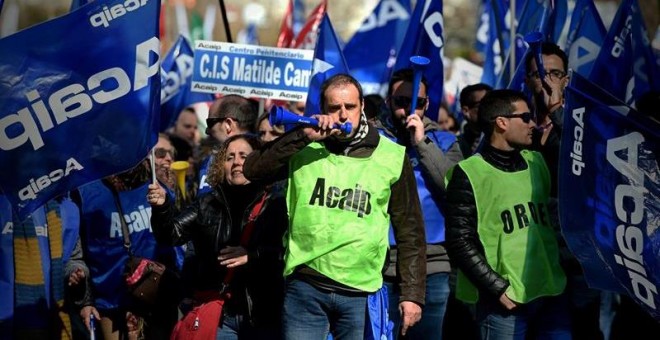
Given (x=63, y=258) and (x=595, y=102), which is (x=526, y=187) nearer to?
(x=595, y=102)

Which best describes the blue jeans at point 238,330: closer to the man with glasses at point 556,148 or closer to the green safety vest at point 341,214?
the green safety vest at point 341,214

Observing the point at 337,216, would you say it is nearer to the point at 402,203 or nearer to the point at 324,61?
the point at 402,203

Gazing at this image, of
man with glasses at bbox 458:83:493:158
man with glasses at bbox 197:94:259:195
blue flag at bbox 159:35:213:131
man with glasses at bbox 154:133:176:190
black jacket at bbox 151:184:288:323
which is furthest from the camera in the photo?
blue flag at bbox 159:35:213:131

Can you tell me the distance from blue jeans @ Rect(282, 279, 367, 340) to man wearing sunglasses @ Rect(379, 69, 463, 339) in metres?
0.89

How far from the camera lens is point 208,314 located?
6781 mm

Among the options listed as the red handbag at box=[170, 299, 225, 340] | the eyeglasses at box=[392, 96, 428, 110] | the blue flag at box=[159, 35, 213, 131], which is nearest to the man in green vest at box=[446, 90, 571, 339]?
the eyeglasses at box=[392, 96, 428, 110]

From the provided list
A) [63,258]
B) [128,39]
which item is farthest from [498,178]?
[63,258]

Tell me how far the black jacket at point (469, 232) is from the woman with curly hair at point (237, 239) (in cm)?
91

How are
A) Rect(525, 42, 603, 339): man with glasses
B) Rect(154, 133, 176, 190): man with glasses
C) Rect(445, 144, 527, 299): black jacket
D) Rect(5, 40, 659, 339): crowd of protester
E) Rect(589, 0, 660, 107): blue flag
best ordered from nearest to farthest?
Rect(5, 40, 659, 339): crowd of protester < Rect(445, 144, 527, 299): black jacket < Rect(525, 42, 603, 339): man with glasses < Rect(154, 133, 176, 190): man with glasses < Rect(589, 0, 660, 107): blue flag

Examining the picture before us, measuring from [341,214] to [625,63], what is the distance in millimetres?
3598

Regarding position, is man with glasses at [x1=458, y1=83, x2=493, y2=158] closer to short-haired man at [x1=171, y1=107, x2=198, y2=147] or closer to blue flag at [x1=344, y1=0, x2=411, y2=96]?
blue flag at [x1=344, y1=0, x2=411, y2=96]

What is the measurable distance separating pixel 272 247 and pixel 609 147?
178 cm

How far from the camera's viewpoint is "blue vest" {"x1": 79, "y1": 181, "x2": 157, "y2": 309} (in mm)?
7949

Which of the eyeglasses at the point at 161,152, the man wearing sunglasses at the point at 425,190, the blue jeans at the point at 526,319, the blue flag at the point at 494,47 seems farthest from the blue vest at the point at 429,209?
the blue flag at the point at 494,47
